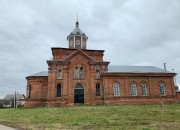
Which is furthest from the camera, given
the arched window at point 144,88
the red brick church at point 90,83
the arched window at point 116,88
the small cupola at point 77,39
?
the small cupola at point 77,39

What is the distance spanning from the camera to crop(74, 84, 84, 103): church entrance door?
33.8 m

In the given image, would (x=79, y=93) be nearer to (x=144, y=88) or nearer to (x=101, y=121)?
(x=144, y=88)

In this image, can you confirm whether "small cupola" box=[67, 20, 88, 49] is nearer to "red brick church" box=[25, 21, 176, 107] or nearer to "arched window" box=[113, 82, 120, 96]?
"red brick church" box=[25, 21, 176, 107]

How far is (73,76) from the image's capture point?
113 ft

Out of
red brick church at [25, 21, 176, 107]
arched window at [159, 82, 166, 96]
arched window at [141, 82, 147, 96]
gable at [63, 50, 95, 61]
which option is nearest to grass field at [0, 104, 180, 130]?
red brick church at [25, 21, 176, 107]

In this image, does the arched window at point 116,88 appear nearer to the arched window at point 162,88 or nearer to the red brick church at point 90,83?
the red brick church at point 90,83

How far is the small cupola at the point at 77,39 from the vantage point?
1499 inches

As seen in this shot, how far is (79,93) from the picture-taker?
112 ft

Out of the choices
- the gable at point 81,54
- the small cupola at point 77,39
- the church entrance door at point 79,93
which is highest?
the small cupola at point 77,39

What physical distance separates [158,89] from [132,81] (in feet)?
16.8

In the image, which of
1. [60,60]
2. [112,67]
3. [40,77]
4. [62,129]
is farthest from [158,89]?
[62,129]

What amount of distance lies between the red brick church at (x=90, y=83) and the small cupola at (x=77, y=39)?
2.79 feet

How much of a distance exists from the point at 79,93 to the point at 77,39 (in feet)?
36.1

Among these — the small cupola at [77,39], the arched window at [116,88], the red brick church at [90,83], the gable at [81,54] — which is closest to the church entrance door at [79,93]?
the red brick church at [90,83]
